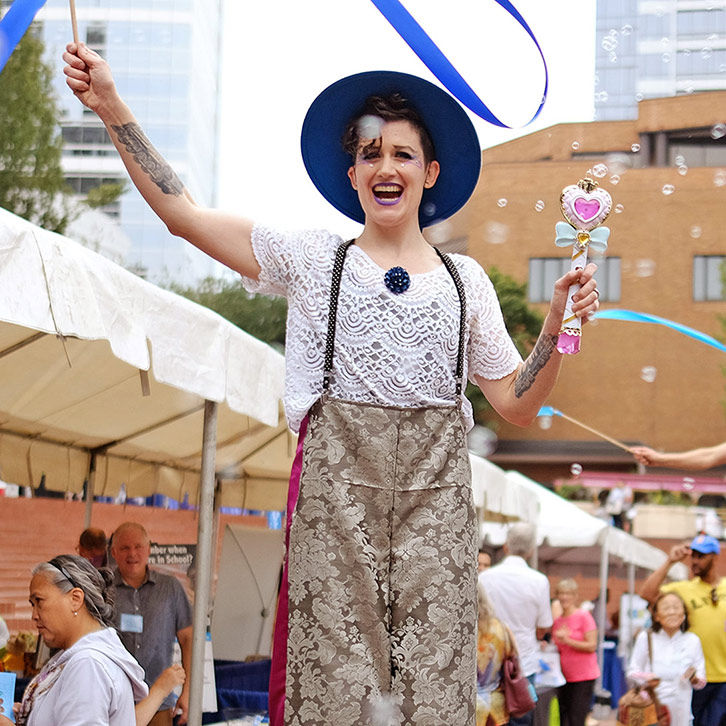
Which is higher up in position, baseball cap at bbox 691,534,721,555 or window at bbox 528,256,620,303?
window at bbox 528,256,620,303

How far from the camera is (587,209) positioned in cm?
189

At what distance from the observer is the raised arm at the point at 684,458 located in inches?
151

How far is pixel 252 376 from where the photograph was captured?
187 inches

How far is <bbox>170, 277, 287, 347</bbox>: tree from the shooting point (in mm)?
34031

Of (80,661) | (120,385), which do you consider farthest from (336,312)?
(120,385)

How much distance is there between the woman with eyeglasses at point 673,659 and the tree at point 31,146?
75.6 ft

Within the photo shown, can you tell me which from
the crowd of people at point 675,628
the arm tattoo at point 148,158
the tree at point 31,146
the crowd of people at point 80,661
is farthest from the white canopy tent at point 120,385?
the tree at point 31,146

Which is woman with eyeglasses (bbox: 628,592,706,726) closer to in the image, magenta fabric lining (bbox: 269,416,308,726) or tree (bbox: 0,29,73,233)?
magenta fabric lining (bbox: 269,416,308,726)

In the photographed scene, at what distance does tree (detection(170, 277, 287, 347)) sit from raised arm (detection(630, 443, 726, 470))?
28.9 meters

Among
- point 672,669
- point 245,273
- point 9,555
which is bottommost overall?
point 672,669

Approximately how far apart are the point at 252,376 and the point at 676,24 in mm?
56988

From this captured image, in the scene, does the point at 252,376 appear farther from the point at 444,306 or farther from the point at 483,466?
the point at 483,466

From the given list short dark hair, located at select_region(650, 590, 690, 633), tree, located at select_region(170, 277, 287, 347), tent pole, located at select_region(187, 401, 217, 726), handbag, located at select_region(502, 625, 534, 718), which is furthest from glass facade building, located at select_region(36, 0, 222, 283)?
tent pole, located at select_region(187, 401, 217, 726)

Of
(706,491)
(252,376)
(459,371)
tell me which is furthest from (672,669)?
(706,491)
